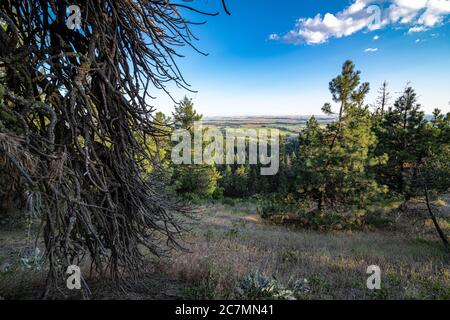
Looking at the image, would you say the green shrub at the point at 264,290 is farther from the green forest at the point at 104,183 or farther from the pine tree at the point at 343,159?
the pine tree at the point at 343,159

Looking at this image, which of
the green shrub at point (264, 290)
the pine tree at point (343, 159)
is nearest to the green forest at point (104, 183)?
the green shrub at point (264, 290)

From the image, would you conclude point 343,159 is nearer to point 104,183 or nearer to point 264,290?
point 264,290

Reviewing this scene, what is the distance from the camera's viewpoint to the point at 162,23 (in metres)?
3.71

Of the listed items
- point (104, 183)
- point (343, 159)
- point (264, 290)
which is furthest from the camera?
point (343, 159)

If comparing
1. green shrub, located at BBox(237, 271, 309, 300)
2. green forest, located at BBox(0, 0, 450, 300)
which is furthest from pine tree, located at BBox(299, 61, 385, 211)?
green shrub, located at BBox(237, 271, 309, 300)

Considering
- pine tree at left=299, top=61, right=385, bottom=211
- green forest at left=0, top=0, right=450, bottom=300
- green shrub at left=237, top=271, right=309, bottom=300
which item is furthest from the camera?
pine tree at left=299, top=61, right=385, bottom=211

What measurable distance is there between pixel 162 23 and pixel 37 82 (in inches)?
69.1

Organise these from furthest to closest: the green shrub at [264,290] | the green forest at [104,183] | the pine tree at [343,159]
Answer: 1. the pine tree at [343,159]
2. the green shrub at [264,290]
3. the green forest at [104,183]

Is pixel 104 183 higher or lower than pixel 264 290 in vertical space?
higher

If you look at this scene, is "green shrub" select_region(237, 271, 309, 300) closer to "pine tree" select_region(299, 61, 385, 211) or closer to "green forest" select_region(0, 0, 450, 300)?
"green forest" select_region(0, 0, 450, 300)

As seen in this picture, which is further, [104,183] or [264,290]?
[264,290]

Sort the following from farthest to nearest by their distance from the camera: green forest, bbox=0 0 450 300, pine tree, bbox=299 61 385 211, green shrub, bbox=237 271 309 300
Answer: pine tree, bbox=299 61 385 211 < green shrub, bbox=237 271 309 300 < green forest, bbox=0 0 450 300

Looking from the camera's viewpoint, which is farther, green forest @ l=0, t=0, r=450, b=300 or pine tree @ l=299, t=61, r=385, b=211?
pine tree @ l=299, t=61, r=385, b=211

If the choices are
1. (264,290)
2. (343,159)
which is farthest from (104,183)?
(343,159)
